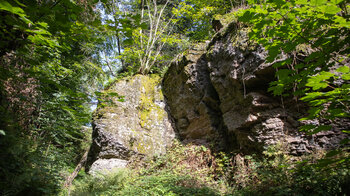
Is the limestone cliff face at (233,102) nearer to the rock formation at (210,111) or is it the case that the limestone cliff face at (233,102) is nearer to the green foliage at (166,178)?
the rock formation at (210,111)

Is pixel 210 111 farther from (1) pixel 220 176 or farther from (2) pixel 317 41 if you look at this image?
(2) pixel 317 41

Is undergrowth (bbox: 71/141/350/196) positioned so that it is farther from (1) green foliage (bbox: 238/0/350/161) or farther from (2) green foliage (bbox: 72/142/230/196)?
(1) green foliage (bbox: 238/0/350/161)

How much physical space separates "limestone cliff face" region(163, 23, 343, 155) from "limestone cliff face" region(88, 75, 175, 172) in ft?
2.45

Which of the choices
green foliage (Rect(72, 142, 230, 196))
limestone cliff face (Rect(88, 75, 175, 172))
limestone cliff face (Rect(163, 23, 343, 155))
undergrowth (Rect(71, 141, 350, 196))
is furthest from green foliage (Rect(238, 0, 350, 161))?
limestone cliff face (Rect(88, 75, 175, 172))

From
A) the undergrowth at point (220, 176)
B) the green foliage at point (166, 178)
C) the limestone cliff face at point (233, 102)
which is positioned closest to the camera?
the undergrowth at point (220, 176)

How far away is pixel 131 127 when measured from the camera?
6340 millimetres

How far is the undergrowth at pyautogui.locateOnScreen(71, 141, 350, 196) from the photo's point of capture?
105 inches

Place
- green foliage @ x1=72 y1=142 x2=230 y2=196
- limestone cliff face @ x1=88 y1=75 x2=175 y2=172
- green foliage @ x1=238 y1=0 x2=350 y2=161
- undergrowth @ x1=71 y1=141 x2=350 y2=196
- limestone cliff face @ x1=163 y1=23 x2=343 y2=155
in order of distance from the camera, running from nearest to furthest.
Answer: green foliage @ x1=238 y1=0 x2=350 y2=161 < undergrowth @ x1=71 y1=141 x2=350 y2=196 < green foliage @ x1=72 y1=142 x2=230 y2=196 < limestone cliff face @ x1=163 y1=23 x2=343 y2=155 < limestone cliff face @ x1=88 y1=75 x2=175 y2=172

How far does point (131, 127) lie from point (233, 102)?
3756 mm

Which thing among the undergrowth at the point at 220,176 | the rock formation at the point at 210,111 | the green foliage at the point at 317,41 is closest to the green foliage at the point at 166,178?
the undergrowth at the point at 220,176

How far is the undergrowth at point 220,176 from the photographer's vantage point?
8.71 ft

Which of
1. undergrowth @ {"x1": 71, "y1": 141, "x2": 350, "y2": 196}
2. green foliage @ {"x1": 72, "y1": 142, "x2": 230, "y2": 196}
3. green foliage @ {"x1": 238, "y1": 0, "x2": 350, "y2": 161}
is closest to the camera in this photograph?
green foliage @ {"x1": 238, "y1": 0, "x2": 350, "y2": 161}

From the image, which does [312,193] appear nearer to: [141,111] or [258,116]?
[258,116]

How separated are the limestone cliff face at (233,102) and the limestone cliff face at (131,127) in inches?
29.5
